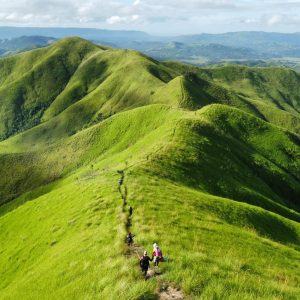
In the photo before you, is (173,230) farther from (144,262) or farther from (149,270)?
(144,262)

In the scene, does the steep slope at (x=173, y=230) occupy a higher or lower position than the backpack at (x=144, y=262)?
lower

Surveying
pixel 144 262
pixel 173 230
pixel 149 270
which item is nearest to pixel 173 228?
pixel 173 230

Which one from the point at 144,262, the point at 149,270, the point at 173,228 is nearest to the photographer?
the point at 144,262

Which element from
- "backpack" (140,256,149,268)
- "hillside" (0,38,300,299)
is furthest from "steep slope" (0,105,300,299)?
"backpack" (140,256,149,268)

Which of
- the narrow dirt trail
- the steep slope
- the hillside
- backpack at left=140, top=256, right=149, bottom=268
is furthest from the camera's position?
the steep slope

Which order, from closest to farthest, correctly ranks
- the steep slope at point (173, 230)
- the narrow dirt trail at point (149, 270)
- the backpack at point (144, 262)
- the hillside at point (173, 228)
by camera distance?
1. the narrow dirt trail at point (149, 270)
2. the backpack at point (144, 262)
3. the hillside at point (173, 228)
4. the steep slope at point (173, 230)

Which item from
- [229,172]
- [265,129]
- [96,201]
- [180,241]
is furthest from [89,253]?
A: [265,129]

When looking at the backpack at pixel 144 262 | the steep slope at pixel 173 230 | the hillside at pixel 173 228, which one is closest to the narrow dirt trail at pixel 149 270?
the hillside at pixel 173 228

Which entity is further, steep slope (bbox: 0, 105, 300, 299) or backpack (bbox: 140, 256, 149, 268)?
steep slope (bbox: 0, 105, 300, 299)

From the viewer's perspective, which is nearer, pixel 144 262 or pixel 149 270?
pixel 144 262

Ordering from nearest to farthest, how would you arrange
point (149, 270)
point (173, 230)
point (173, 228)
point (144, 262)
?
point (144, 262)
point (149, 270)
point (173, 230)
point (173, 228)

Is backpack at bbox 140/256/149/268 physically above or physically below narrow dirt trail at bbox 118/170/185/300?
above

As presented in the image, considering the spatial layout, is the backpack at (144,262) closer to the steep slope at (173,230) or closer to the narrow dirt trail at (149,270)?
the narrow dirt trail at (149,270)

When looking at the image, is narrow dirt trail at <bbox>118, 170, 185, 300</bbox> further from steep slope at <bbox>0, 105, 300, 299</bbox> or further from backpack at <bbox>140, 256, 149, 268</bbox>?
backpack at <bbox>140, 256, 149, 268</bbox>
